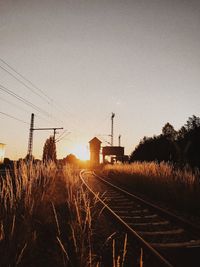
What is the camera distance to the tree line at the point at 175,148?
53.8 feet

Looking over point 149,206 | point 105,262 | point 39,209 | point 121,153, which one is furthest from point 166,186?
point 121,153

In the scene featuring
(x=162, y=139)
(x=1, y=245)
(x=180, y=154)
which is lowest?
(x=1, y=245)

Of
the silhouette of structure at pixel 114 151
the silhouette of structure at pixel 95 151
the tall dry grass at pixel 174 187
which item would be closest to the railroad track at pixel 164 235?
the tall dry grass at pixel 174 187

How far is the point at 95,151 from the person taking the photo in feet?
213

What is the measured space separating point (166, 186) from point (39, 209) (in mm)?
6088

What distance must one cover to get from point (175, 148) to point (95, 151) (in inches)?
1859

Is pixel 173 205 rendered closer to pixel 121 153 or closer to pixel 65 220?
pixel 65 220

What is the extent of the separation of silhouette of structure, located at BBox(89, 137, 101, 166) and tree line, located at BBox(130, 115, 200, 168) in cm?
2360

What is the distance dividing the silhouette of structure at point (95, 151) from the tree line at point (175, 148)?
2360 cm

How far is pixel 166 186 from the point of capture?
31.9 feet

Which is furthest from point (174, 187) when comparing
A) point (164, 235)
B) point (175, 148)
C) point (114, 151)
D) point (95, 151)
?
point (95, 151)

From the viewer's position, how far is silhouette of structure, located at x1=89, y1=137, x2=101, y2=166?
63.8m

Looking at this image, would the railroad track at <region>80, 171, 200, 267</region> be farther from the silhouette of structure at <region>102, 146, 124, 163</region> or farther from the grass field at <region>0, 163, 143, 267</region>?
the silhouette of structure at <region>102, 146, 124, 163</region>

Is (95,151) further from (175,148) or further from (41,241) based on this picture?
(41,241)
